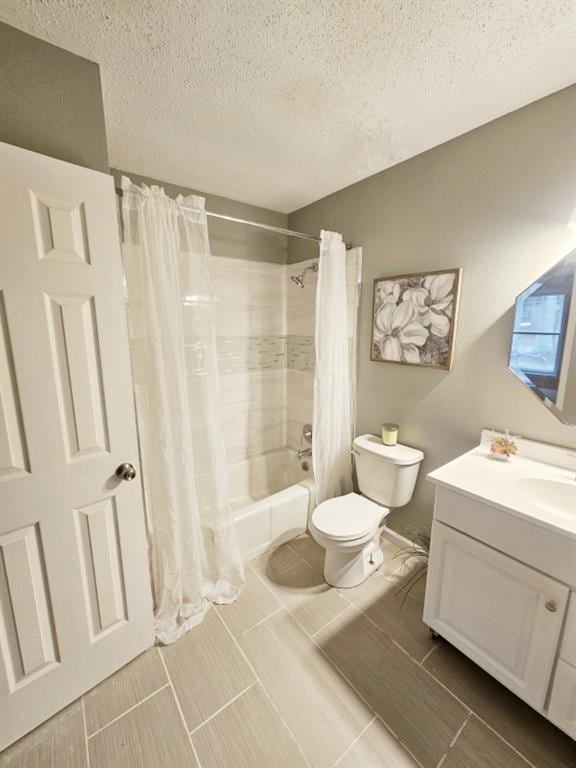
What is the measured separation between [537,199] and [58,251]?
186 cm

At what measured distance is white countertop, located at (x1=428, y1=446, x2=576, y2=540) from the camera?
100 cm

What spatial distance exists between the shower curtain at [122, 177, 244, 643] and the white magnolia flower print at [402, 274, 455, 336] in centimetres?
115

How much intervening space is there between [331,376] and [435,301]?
0.74 metres

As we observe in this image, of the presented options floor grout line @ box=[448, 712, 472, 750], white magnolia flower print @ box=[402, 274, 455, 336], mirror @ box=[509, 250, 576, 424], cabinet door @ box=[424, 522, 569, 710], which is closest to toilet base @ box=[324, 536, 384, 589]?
cabinet door @ box=[424, 522, 569, 710]

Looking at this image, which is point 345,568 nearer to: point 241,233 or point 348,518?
point 348,518

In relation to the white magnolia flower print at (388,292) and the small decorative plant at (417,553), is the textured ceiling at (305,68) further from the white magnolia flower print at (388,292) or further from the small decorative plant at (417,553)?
the small decorative plant at (417,553)

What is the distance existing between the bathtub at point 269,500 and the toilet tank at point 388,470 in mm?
428

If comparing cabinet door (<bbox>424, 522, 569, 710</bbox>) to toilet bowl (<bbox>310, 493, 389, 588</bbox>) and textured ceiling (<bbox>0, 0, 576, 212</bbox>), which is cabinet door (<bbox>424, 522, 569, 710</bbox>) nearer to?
toilet bowl (<bbox>310, 493, 389, 588</bbox>)

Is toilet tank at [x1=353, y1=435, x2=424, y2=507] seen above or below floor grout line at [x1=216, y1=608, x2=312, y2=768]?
above

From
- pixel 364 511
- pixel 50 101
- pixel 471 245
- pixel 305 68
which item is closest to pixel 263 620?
pixel 364 511

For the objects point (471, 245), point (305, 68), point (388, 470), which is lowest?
point (388, 470)

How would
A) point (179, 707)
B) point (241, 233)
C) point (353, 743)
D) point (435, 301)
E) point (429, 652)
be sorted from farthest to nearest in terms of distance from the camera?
point (241, 233) < point (435, 301) < point (429, 652) < point (179, 707) < point (353, 743)

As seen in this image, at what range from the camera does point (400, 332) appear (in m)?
1.87

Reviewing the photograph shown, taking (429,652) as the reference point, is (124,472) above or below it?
above
